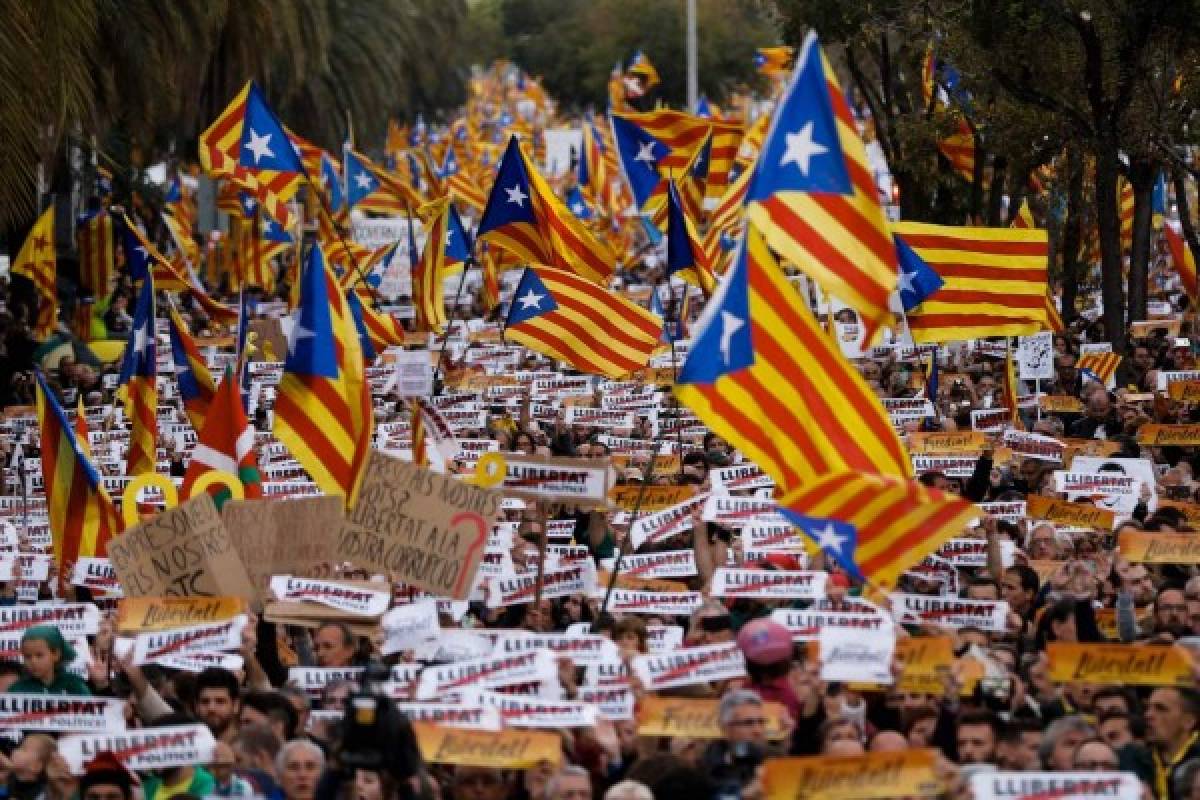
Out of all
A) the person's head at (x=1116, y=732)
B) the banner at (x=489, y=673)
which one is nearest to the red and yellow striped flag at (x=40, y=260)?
the banner at (x=489, y=673)

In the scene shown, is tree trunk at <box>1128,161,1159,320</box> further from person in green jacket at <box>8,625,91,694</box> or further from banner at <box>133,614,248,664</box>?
person in green jacket at <box>8,625,91,694</box>

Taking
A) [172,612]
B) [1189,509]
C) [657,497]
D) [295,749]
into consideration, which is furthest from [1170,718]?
[1189,509]

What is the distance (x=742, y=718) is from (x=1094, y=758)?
1.15m

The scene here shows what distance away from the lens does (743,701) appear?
9344 millimetres

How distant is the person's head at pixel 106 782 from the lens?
9227 mm

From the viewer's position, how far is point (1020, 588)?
1262 centimetres

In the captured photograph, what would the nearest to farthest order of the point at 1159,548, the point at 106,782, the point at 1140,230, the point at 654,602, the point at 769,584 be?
the point at 106,782 → the point at 769,584 → the point at 654,602 → the point at 1159,548 → the point at 1140,230

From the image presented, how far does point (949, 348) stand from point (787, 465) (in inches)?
733

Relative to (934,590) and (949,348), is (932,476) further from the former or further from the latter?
(949,348)

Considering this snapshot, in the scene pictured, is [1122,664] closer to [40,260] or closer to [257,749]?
[257,749]

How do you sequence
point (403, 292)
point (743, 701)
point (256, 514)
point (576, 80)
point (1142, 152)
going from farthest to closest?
point (576, 80)
point (403, 292)
point (1142, 152)
point (256, 514)
point (743, 701)

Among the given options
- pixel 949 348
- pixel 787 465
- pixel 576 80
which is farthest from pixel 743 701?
pixel 576 80

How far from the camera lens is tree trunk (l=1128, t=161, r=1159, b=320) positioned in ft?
87.9

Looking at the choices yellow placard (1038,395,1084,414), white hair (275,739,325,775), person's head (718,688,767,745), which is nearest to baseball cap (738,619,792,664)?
person's head (718,688,767,745)
